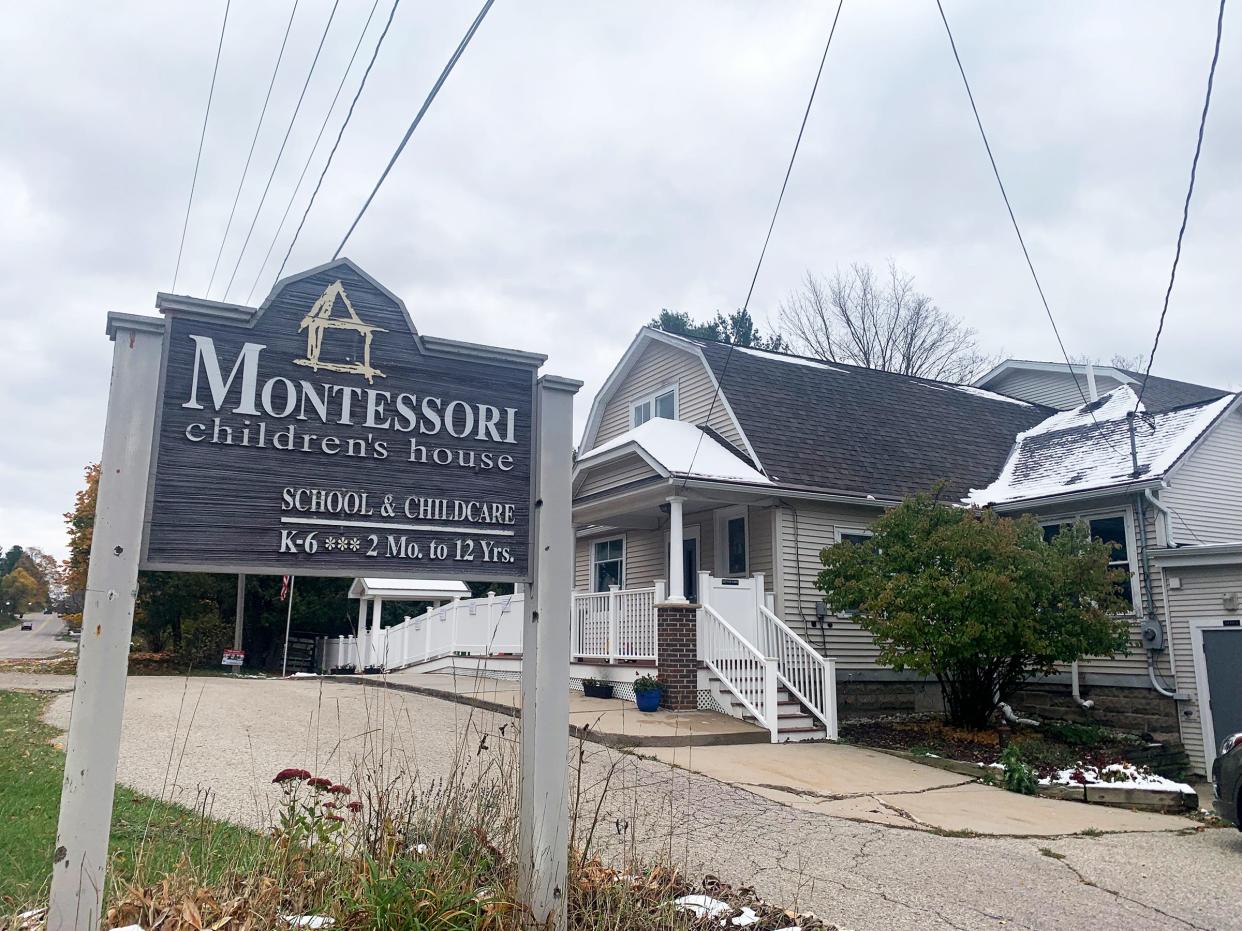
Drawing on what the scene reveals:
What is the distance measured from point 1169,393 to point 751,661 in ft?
60.6

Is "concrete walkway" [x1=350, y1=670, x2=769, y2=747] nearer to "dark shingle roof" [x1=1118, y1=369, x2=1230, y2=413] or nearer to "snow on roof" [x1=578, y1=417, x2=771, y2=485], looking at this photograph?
"snow on roof" [x1=578, y1=417, x2=771, y2=485]

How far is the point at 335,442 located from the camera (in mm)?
4359

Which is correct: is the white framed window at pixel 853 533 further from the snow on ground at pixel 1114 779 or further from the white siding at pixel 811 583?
the snow on ground at pixel 1114 779

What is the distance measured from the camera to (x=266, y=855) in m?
4.35

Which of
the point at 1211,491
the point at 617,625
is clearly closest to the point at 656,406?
the point at 617,625

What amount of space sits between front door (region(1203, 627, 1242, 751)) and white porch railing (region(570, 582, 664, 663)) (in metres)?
8.16

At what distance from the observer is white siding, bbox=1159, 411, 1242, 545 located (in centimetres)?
1562

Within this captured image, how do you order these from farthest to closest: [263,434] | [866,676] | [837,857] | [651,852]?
[866,676] < [837,857] < [651,852] < [263,434]

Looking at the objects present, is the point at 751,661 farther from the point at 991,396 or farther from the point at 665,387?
the point at 991,396

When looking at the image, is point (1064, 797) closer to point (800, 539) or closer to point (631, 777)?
point (631, 777)

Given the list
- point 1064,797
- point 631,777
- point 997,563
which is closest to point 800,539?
point 997,563

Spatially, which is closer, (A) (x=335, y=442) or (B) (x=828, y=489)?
(A) (x=335, y=442)

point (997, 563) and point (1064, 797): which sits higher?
point (997, 563)

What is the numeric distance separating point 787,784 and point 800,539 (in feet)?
24.1
